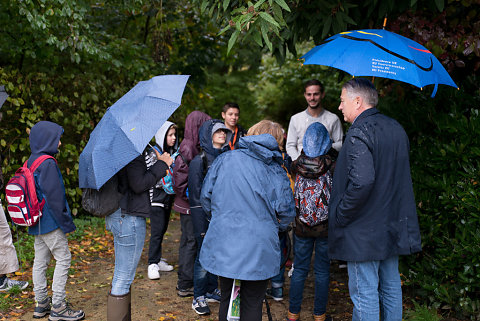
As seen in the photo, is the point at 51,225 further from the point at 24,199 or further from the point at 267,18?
the point at 267,18

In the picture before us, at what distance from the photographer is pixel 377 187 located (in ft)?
10.9

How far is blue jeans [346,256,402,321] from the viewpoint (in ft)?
11.3

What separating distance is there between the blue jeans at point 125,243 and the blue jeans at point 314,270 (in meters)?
1.48

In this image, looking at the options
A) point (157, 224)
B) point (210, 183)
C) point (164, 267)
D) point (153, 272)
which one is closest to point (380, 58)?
point (210, 183)

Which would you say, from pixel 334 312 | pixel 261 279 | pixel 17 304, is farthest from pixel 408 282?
pixel 17 304

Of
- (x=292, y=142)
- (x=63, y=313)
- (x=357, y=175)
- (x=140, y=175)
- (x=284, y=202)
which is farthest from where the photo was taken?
(x=292, y=142)

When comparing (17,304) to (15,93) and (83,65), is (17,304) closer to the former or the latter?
(15,93)

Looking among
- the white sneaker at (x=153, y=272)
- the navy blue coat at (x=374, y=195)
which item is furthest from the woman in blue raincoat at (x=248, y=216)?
the white sneaker at (x=153, y=272)

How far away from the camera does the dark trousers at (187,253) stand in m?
4.99

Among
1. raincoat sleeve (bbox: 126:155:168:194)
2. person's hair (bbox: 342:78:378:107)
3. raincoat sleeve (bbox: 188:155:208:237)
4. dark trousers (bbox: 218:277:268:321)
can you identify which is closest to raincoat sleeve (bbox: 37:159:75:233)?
raincoat sleeve (bbox: 126:155:168:194)

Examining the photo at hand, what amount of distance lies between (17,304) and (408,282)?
13.1 ft

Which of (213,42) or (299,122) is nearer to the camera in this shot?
(299,122)

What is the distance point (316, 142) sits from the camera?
13.6 feet

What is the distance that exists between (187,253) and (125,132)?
2119 millimetres
